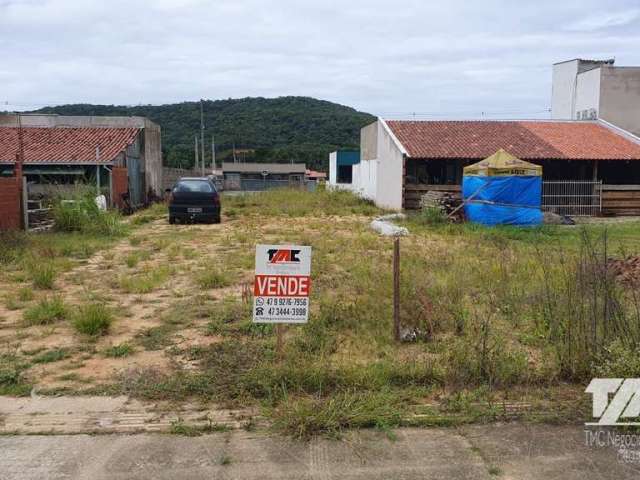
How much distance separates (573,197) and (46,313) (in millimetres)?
23100

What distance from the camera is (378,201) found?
100 ft

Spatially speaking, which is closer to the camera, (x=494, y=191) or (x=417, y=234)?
(x=417, y=234)

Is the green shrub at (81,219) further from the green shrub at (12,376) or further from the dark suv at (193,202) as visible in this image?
the green shrub at (12,376)

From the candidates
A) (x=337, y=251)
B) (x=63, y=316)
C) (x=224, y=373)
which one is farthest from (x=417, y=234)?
(x=224, y=373)

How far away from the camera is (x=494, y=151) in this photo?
1048 inches

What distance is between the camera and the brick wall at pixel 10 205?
1467 centimetres

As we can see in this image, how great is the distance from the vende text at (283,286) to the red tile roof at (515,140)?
20.8 metres

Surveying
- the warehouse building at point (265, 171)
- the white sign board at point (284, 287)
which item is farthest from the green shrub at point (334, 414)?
the warehouse building at point (265, 171)

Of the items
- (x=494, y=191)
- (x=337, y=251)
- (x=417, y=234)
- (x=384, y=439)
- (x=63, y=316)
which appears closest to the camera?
(x=384, y=439)

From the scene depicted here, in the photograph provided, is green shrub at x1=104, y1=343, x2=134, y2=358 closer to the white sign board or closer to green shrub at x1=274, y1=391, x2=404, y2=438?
the white sign board

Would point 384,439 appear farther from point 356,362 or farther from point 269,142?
point 269,142

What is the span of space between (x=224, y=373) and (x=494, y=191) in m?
16.8

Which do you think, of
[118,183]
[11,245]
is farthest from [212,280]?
[118,183]

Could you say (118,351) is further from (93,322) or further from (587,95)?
(587,95)
